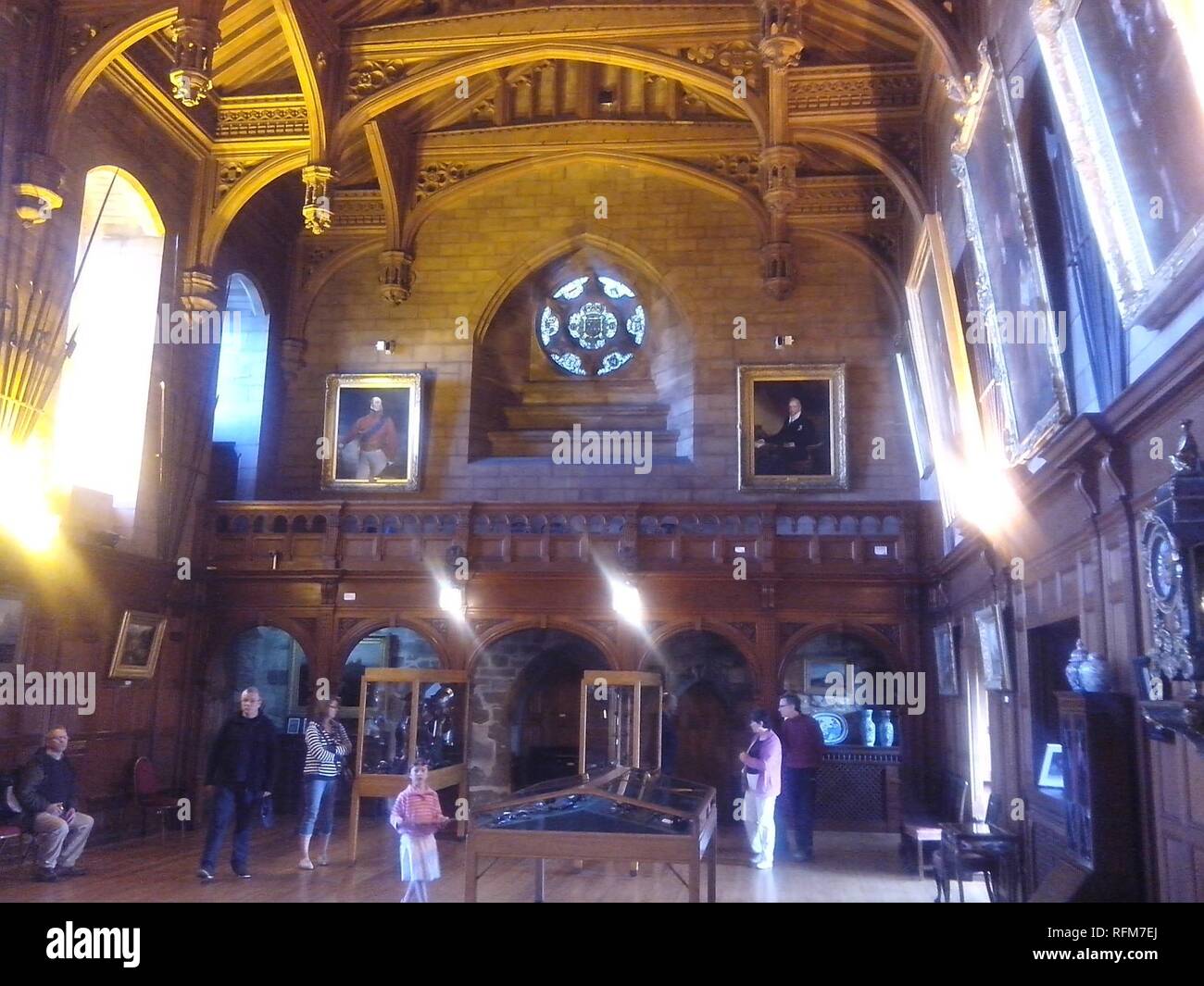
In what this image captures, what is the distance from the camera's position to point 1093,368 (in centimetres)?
590

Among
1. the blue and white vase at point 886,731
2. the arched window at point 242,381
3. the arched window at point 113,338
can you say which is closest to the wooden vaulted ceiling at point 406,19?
→ the arched window at point 113,338

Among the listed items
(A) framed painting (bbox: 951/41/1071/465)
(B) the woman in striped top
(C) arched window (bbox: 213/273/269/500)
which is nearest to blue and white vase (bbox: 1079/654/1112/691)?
(A) framed painting (bbox: 951/41/1071/465)

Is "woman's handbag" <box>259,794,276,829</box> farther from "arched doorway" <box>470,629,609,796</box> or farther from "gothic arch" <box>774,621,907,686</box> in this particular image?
"gothic arch" <box>774,621,907,686</box>

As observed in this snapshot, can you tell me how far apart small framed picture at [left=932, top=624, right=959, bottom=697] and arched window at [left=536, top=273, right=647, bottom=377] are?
5.47m

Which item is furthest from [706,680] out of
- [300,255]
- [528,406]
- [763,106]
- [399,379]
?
[300,255]

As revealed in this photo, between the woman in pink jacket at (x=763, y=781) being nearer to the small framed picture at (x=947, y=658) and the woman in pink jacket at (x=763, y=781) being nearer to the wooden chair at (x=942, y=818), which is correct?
the wooden chair at (x=942, y=818)

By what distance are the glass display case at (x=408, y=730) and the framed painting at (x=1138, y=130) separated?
657 centimetres

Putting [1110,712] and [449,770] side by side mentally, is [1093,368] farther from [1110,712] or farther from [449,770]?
[449,770]

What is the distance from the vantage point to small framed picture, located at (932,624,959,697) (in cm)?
1025

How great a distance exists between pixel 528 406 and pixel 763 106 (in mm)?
4993

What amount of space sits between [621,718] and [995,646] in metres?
3.32

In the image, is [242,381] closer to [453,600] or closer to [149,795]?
[453,600]

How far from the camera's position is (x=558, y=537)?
39.7ft

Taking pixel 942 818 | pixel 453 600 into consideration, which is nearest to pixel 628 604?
pixel 453 600
